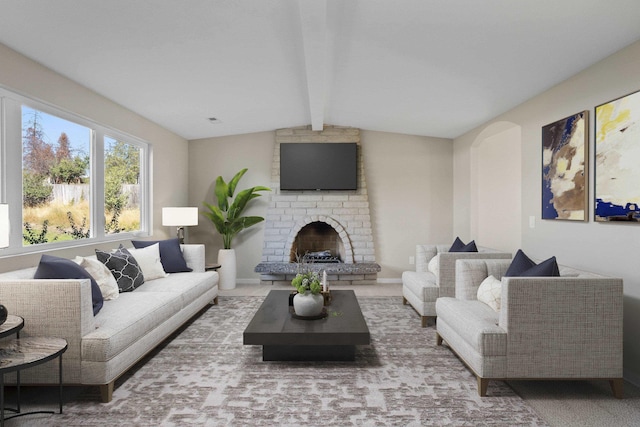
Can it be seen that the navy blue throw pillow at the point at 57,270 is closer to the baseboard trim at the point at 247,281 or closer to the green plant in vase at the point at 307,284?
the green plant in vase at the point at 307,284

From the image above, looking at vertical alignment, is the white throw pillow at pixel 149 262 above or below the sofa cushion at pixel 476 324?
above

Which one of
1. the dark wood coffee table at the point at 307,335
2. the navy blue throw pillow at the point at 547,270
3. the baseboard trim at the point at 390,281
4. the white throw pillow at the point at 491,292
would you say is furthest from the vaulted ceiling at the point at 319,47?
the baseboard trim at the point at 390,281

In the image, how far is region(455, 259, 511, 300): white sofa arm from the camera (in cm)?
338

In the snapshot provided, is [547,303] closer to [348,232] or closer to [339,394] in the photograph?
[339,394]

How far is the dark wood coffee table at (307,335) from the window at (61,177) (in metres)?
1.94

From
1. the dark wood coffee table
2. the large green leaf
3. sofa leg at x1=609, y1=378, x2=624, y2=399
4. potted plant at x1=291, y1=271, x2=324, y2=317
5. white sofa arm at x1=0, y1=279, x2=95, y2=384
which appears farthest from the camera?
the large green leaf

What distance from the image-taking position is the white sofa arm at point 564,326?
2482 mm

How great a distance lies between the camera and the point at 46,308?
2.39m

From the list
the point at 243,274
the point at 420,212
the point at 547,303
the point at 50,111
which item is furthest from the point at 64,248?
the point at 420,212

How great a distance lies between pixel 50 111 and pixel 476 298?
3890 millimetres

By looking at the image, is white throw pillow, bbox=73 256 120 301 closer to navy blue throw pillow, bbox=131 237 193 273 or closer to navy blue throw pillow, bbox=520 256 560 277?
navy blue throw pillow, bbox=131 237 193 273

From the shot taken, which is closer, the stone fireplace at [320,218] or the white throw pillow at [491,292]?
the white throw pillow at [491,292]

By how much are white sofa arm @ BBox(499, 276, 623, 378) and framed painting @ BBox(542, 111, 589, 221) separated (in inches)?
36.1

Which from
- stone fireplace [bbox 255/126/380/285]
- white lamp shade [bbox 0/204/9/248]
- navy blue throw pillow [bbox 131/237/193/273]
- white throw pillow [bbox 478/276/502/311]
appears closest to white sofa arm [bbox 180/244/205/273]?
navy blue throw pillow [bbox 131/237/193/273]
